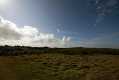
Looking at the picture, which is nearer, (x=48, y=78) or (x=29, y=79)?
(x=29, y=79)

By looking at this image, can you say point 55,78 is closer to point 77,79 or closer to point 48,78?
point 48,78

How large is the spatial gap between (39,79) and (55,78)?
2.70 metres

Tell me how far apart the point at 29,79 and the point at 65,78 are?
5.54 meters

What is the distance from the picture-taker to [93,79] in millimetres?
24500

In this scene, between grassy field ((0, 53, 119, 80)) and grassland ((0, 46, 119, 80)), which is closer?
grassy field ((0, 53, 119, 80))

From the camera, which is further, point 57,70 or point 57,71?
point 57,70

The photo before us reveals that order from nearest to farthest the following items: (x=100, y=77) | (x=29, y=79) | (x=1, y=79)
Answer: (x=1, y=79), (x=29, y=79), (x=100, y=77)

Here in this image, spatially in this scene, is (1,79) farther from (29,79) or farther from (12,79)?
(29,79)

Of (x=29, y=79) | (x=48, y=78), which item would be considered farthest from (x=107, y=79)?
(x=29, y=79)

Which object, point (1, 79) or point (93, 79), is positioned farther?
point (93, 79)

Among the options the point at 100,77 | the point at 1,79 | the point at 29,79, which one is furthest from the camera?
the point at 100,77

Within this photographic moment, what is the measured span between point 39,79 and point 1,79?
526 cm

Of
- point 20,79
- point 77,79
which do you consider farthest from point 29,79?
point 77,79

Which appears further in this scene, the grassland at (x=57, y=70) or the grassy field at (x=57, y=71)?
the grassland at (x=57, y=70)
